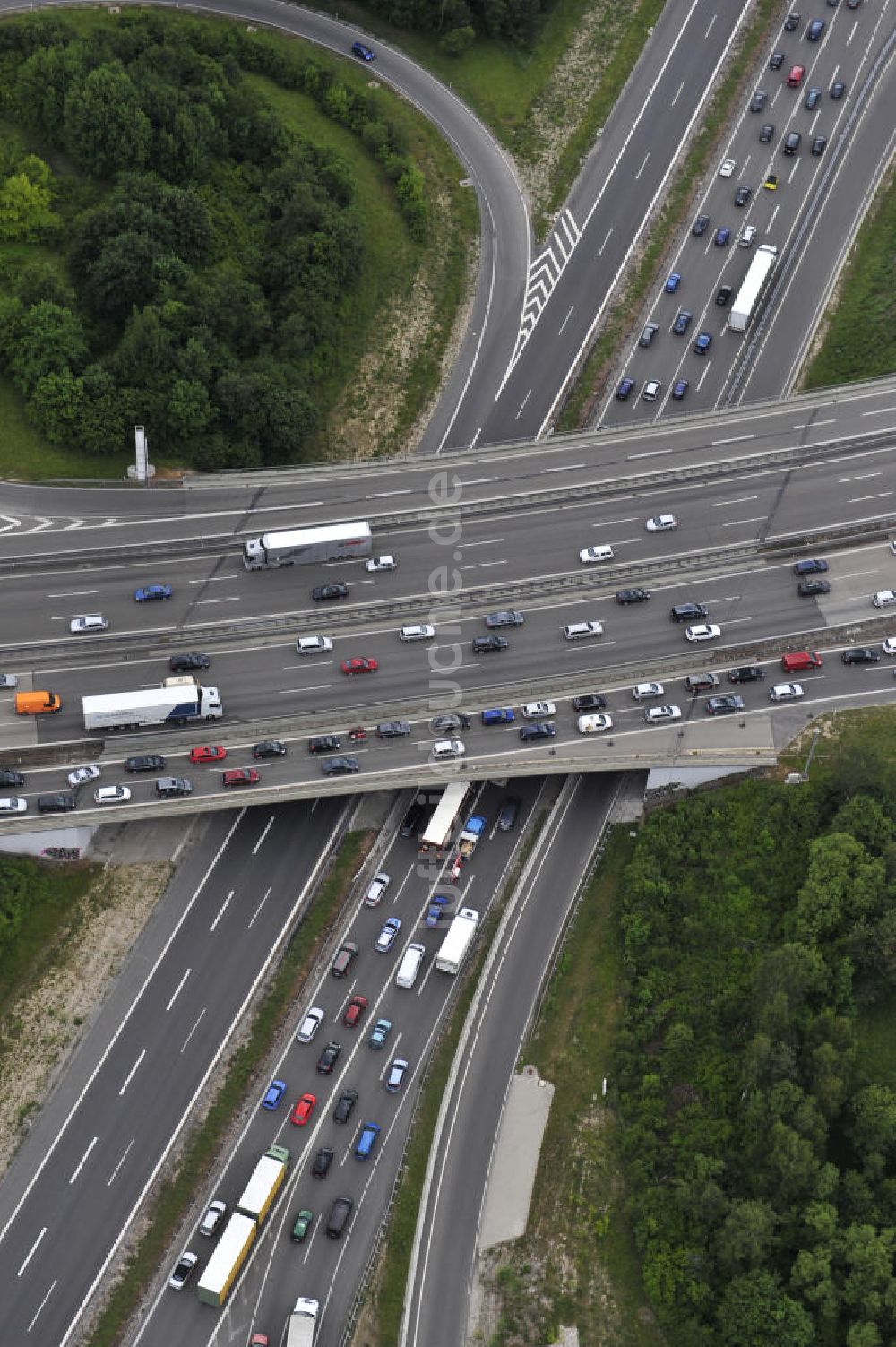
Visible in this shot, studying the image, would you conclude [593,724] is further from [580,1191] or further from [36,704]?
[36,704]

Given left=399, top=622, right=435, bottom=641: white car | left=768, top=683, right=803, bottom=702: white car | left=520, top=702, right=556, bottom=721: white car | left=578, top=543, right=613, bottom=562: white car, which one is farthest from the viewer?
left=578, top=543, right=613, bottom=562: white car

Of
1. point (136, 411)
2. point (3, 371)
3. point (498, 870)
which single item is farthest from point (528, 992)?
point (3, 371)

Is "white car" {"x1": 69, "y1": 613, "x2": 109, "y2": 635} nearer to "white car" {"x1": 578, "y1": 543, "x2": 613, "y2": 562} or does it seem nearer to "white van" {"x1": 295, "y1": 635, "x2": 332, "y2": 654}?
"white van" {"x1": 295, "y1": 635, "x2": 332, "y2": 654}

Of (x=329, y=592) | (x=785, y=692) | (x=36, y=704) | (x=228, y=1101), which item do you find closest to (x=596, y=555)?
(x=785, y=692)

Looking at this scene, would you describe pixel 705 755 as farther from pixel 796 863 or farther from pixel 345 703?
pixel 345 703

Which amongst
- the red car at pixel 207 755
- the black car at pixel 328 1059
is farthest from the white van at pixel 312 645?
the black car at pixel 328 1059

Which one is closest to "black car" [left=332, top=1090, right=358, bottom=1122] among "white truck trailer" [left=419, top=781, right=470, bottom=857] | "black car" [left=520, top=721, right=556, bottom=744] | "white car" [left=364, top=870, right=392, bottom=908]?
"white car" [left=364, top=870, right=392, bottom=908]
